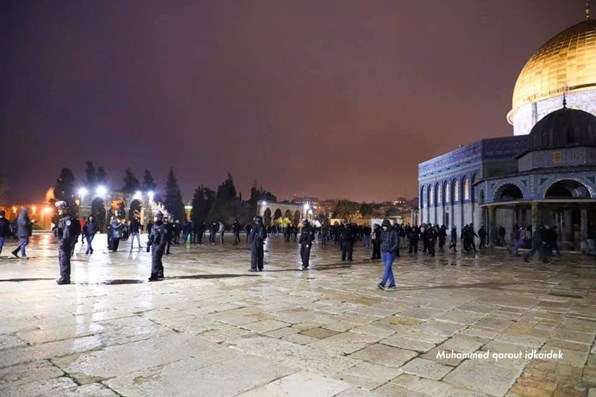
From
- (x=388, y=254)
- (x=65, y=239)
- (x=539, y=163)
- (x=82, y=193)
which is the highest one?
(x=539, y=163)

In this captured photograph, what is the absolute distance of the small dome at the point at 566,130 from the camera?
88.6 ft

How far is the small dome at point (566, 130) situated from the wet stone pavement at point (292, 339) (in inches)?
850

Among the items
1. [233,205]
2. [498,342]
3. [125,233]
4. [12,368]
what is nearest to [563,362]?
[498,342]

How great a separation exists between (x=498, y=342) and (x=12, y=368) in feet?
17.7

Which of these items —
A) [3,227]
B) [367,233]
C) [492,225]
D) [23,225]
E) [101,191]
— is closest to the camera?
[23,225]

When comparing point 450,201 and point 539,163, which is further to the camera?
point 450,201

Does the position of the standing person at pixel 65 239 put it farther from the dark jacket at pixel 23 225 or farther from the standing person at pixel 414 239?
the standing person at pixel 414 239

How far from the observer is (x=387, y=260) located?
895cm

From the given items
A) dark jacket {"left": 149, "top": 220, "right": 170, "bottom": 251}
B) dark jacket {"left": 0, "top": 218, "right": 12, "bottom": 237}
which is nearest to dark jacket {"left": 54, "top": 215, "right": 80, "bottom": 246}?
dark jacket {"left": 149, "top": 220, "right": 170, "bottom": 251}

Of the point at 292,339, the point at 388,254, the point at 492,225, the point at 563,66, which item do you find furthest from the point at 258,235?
the point at 563,66

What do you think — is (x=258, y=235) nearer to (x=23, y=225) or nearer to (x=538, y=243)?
(x=23, y=225)

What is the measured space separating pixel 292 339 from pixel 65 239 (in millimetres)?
6746

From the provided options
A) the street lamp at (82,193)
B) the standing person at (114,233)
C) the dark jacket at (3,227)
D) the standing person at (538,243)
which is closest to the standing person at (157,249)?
the dark jacket at (3,227)

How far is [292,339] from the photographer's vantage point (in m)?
5.06
